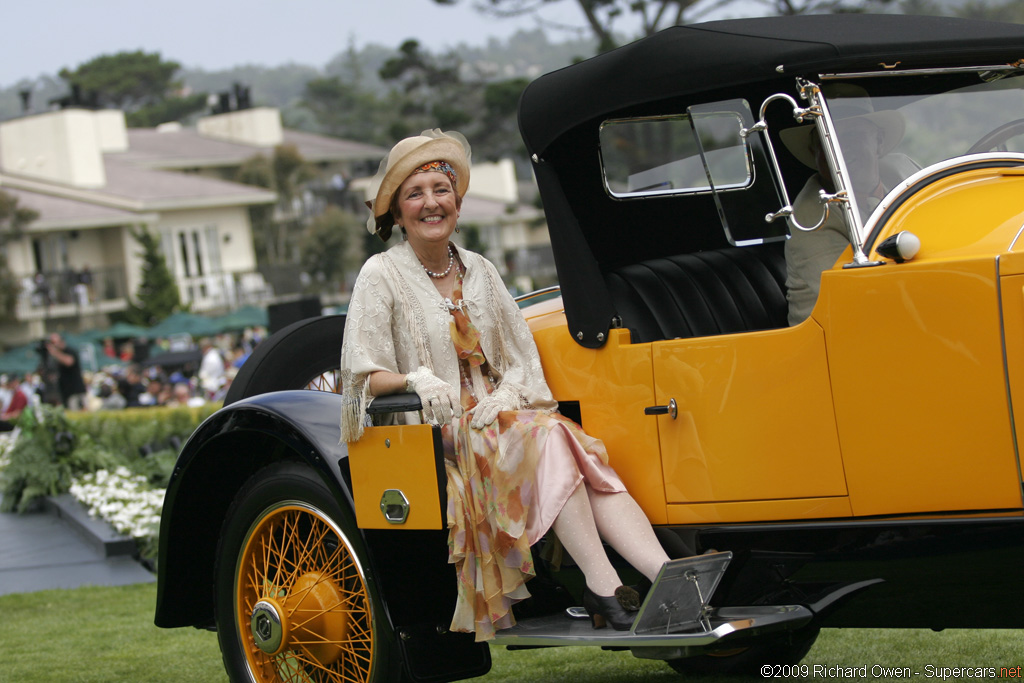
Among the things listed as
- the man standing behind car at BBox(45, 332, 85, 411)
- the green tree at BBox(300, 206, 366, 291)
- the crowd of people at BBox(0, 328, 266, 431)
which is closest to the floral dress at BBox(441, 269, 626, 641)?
the crowd of people at BBox(0, 328, 266, 431)

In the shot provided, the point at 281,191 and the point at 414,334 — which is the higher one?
the point at 281,191

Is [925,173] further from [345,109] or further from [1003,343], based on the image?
Answer: [345,109]

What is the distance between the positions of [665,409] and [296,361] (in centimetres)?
197

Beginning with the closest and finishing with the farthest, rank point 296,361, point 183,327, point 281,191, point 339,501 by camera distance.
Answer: point 339,501 → point 296,361 → point 183,327 → point 281,191

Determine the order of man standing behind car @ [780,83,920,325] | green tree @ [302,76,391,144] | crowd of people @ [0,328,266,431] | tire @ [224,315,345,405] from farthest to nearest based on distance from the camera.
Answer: green tree @ [302,76,391,144] < crowd of people @ [0,328,266,431] < tire @ [224,315,345,405] < man standing behind car @ [780,83,920,325]

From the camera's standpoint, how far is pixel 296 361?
15.9 ft

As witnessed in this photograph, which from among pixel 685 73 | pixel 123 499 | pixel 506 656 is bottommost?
pixel 506 656

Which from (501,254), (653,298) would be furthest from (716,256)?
(501,254)

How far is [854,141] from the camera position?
3346mm

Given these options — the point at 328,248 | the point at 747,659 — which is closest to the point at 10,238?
the point at 328,248

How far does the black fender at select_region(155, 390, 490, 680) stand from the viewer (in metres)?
3.65

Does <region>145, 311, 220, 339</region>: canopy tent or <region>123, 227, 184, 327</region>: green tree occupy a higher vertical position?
<region>123, 227, 184, 327</region>: green tree

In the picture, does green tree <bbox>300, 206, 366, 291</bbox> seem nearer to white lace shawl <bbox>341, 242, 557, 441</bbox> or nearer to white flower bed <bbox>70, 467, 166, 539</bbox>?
white flower bed <bbox>70, 467, 166, 539</bbox>

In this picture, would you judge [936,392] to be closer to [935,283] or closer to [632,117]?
[935,283]
